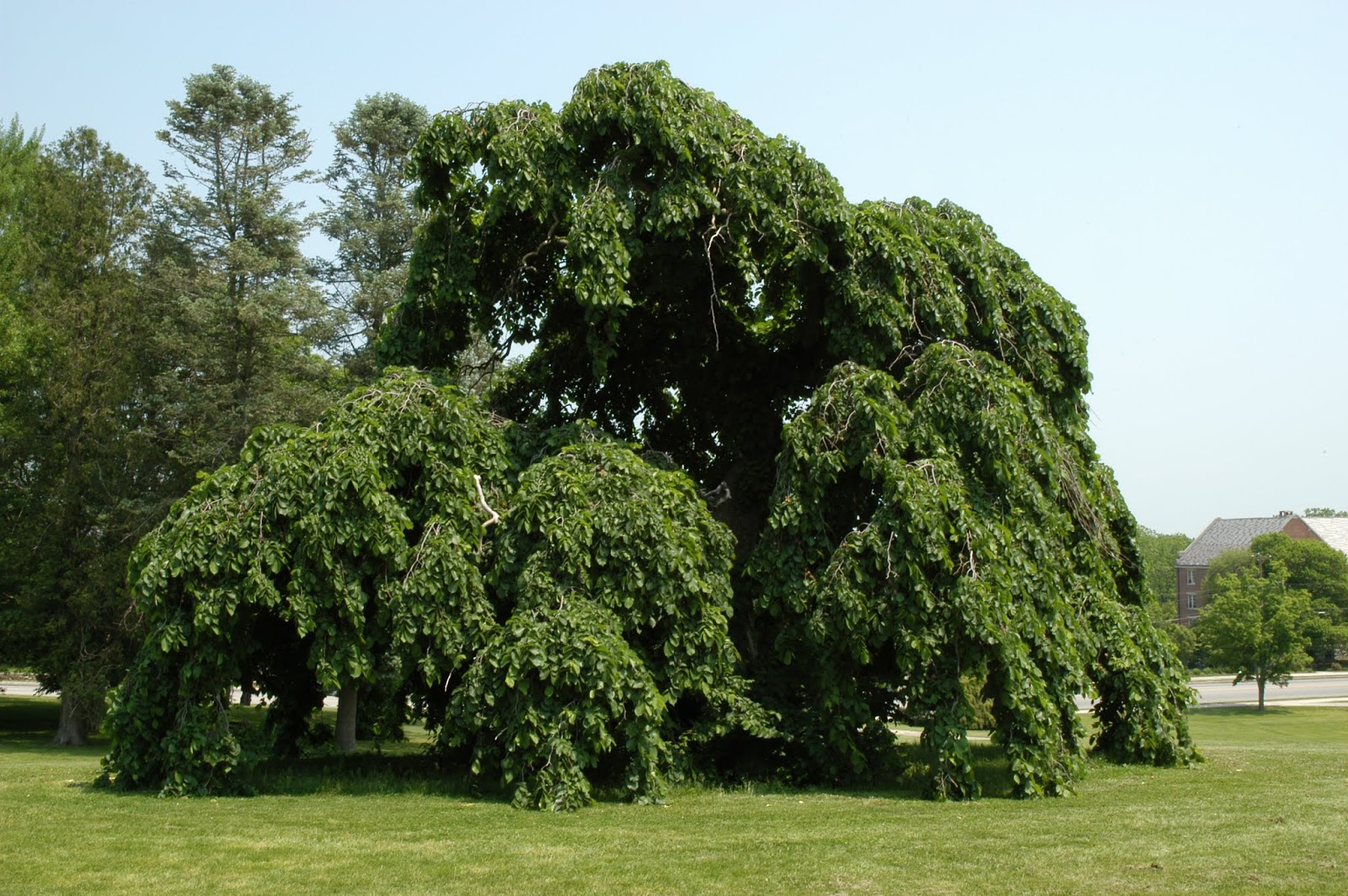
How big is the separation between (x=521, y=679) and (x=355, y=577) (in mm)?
2141

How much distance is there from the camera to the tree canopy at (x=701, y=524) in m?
12.0

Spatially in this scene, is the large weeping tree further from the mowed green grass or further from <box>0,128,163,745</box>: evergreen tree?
<box>0,128,163,745</box>: evergreen tree

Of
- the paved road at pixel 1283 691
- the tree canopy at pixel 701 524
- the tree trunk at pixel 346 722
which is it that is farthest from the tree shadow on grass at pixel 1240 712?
the tree trunk at pixel 346 722

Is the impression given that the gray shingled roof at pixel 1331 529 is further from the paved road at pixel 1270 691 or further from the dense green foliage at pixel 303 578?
the dense green foliage at pixel 303 578

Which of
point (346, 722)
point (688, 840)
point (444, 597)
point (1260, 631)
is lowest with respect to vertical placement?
point (346, 722)

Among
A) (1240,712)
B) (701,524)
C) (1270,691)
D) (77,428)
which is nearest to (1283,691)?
(1270,691)

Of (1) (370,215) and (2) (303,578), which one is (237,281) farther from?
(2) (303,578)

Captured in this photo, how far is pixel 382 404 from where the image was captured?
1317 centimetres

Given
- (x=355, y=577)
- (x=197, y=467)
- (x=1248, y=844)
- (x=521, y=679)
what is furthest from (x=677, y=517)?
(x=197, y=467)

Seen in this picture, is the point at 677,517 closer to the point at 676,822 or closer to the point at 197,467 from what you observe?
the point at 676,822

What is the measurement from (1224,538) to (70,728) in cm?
7533

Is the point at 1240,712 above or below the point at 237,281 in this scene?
below

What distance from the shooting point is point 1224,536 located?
81.2 metres

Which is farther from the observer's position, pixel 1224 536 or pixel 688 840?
pixel 1224 536
